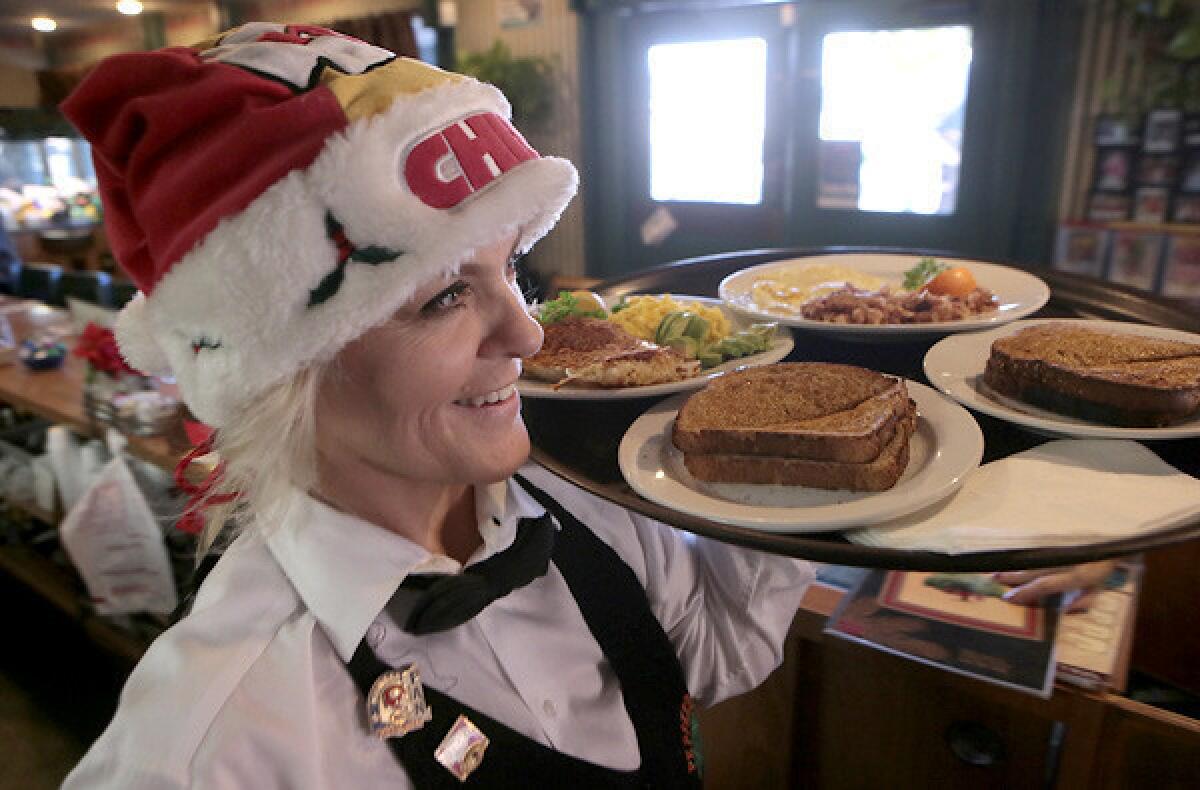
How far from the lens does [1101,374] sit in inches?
37.7

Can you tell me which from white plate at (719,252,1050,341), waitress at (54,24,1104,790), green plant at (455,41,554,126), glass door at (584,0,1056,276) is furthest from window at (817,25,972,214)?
waitress at (54,24,1104,790)

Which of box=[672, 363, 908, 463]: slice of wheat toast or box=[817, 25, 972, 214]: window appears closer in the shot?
box=[672, 363, 908, 463]: slice of wheat toast

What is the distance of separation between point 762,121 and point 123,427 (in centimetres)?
386

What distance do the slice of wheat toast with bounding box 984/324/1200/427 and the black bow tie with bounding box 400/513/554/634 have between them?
627mm

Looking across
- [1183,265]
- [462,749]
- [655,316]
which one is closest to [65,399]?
[655,316]

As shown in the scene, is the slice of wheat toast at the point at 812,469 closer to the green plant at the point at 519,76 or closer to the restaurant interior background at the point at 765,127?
the restaurant interior background at the point at 765,127

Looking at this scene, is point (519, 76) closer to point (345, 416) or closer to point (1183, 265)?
point (1183, 265)

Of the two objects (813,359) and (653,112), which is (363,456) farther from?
(653,112)

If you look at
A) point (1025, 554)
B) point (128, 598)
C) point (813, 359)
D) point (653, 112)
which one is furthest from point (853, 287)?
point (653, 112)

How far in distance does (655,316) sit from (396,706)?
2.70ft

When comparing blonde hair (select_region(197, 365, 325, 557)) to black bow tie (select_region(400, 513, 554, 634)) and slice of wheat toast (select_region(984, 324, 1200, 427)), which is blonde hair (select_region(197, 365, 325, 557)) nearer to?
black bow tie (select_region(400, 513, 554, 634))

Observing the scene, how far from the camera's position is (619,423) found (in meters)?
1.12

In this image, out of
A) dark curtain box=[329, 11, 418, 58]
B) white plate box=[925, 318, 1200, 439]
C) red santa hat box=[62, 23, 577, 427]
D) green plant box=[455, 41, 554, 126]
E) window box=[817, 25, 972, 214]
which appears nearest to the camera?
red santa hat box=[62, 23, 577, 427]

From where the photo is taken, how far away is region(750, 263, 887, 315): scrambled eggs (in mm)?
1520
